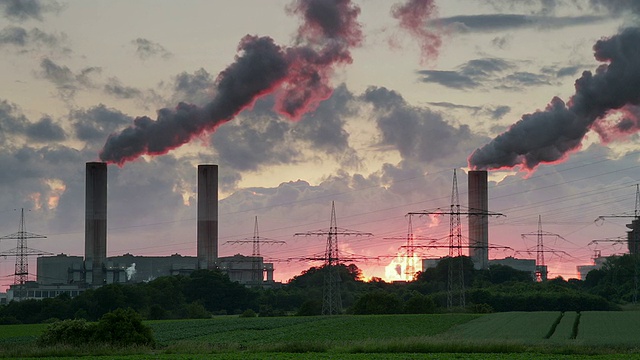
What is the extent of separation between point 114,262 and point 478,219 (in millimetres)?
56902

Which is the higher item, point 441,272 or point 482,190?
point 482,190

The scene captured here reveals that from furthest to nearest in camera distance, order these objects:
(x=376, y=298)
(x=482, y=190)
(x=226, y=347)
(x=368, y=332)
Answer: (x=482, y=190) < (x=376, y=298) < (x=368, y=332) < (x=226, y=347)

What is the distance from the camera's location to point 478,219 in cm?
13375

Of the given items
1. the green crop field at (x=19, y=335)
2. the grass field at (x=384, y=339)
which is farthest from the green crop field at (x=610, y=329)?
the green crop field at (x=19, y=335)

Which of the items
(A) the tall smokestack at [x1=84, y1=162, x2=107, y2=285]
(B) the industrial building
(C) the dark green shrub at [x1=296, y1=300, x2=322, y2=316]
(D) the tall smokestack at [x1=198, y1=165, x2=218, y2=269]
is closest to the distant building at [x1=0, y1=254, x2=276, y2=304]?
(B) the industrial building

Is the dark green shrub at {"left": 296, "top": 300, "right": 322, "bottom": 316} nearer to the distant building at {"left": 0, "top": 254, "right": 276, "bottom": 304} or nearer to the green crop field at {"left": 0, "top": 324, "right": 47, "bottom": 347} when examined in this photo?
the green crop field at {"left": 0, "top": 324, "right": 47, "bottom": 347}

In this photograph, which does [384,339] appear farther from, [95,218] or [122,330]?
[95,218]

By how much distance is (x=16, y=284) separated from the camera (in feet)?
527

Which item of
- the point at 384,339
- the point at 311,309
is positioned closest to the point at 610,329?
the point at 384,339

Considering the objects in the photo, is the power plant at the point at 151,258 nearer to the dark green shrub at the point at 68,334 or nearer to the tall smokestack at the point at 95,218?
the tall smokestack at the point at 95,218

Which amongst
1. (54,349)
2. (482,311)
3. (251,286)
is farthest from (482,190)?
(54,349)

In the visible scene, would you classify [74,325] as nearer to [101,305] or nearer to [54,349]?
[54,349]

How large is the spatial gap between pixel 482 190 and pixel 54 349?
8698cm

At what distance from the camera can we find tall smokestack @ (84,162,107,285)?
122 metres
